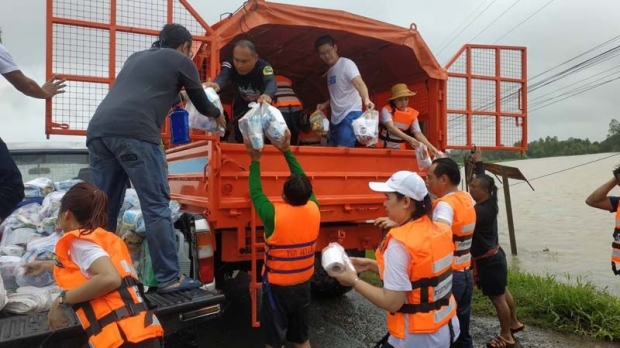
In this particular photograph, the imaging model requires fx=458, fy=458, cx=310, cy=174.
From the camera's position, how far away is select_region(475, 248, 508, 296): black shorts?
3.96 m

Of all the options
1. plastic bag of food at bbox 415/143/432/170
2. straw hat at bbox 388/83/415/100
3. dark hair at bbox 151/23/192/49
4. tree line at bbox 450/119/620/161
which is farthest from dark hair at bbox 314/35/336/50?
tree line at bbox 450/119/620/161

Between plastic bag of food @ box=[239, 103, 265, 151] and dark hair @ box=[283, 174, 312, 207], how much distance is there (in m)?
0.37

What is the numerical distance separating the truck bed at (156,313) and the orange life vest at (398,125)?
2.84 m

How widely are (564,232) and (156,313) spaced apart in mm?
15187

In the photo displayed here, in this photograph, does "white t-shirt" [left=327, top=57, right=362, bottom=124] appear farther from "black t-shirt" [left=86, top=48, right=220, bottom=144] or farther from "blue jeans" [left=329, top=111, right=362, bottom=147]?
"black t-shirt" [left=86, top=48, right=220, bottom=144]

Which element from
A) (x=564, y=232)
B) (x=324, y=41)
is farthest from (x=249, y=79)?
(x=564, y=232)

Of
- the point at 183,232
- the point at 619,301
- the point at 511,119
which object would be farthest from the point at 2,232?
the point at 619,301

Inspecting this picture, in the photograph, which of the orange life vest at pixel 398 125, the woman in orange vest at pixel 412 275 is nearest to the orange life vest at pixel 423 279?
the woman in orange vest at pixel 412 275

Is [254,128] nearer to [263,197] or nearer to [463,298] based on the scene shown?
[263,197]

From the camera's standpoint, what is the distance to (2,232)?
11.2 feet

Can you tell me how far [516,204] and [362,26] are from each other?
21.3 m

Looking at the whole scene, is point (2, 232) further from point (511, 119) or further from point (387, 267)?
point (511, 119)

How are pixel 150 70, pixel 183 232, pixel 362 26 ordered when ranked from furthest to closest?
pixel 362 26, pixel 183 232, pixel 150 70

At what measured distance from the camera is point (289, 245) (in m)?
3.17
